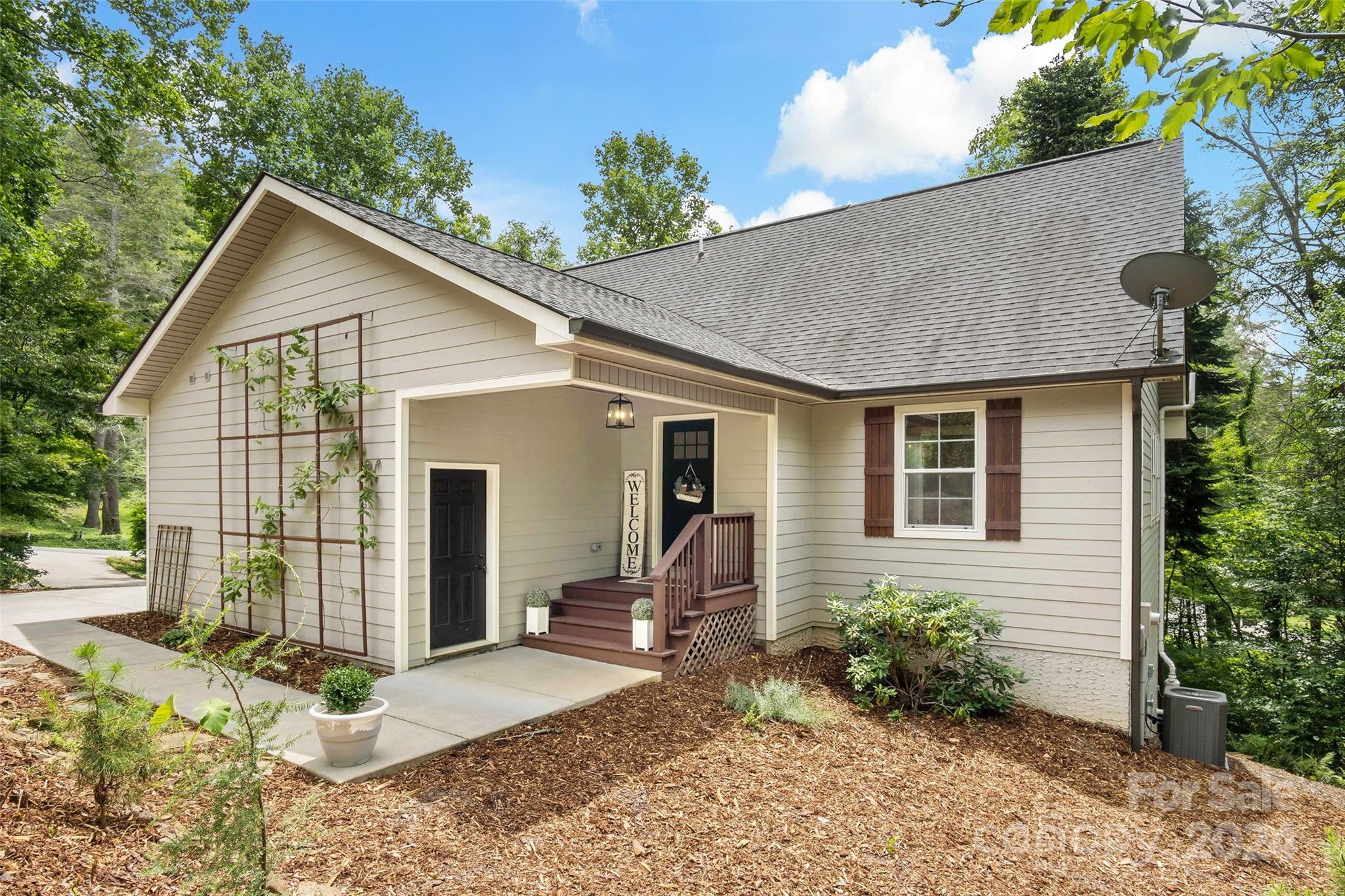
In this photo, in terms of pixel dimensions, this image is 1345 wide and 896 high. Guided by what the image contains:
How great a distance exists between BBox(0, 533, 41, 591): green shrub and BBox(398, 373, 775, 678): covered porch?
31.8 feet

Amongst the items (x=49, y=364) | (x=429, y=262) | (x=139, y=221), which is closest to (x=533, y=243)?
(x=139, y=221)

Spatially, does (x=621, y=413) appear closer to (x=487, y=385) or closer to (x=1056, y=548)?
(x=487, y=385)

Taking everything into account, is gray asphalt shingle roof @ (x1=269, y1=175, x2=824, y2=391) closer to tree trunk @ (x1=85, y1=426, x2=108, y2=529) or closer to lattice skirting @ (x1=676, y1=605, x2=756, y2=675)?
lattice skirting @ (x1=676, y1=605, x2=756, y2=675)

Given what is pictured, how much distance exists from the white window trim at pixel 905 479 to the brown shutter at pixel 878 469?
51 mm

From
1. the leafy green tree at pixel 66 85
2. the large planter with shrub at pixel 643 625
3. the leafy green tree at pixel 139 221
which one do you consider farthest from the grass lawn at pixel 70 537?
the large planter with shrub at pixel 643 625

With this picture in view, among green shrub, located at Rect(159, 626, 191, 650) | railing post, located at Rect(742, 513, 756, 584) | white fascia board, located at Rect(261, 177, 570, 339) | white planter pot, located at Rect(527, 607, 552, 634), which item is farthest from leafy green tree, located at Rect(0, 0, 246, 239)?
railing post, located at Rect(742, 513, 756, 584)

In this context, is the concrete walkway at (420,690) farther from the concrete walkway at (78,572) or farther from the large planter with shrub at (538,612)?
the concrete walkway at (78,572)

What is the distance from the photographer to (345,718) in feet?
14.0

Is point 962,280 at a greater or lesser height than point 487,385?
greater

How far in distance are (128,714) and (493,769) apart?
2007 mm

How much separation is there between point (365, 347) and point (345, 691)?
3.75m

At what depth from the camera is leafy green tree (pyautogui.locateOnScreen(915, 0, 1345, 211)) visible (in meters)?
2.63

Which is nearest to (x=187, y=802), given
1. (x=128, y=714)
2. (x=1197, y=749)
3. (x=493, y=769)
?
(x=128, y=714)

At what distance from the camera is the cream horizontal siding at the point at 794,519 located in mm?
7480
